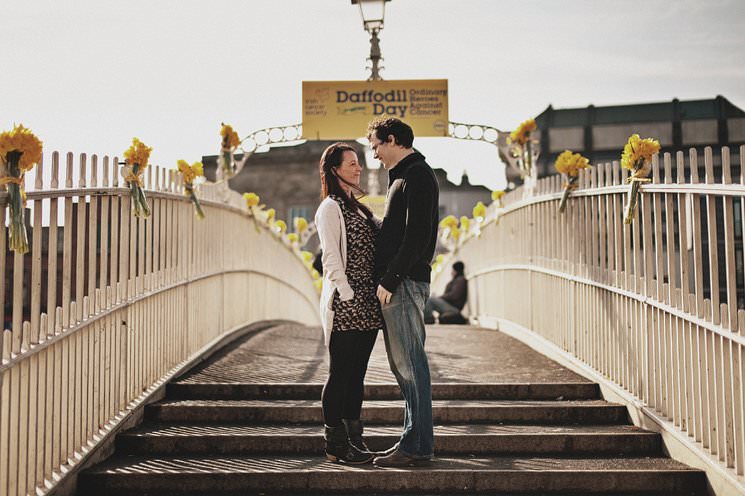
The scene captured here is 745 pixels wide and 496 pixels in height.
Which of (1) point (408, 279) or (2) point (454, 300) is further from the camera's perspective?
(2) point (454, 300)

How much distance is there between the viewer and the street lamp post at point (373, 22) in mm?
11711

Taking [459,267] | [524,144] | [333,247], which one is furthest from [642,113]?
[333,247]

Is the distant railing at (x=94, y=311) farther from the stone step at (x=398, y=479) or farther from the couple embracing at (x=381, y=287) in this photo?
the couple embracing at (x=381, y=287)

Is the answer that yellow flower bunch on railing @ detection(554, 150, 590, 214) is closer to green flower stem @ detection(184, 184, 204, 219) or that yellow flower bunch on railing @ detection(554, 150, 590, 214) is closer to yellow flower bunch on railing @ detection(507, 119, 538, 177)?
yellow flower bunch on railing @ detection(507, 119, 538, 177)

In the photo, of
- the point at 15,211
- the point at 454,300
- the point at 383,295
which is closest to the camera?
the point at 15,211

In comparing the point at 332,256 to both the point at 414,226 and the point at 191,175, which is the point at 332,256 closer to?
the point at 414,226

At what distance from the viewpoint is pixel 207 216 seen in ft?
27.0

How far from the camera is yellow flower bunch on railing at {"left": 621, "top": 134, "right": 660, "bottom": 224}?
551 cm

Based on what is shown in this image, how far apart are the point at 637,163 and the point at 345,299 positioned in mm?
2282

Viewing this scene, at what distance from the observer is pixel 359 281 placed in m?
4.86

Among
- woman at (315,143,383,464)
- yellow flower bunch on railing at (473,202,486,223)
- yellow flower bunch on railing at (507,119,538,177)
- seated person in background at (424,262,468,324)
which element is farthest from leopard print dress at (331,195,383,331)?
seated person in background at (424,262,468,324)

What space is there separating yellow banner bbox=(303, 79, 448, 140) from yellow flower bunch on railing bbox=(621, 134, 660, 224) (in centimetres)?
875

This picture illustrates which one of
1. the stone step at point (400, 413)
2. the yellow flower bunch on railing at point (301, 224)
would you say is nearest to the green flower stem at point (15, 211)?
the stone step at point (400, 413)

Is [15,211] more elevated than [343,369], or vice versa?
[15,211]
